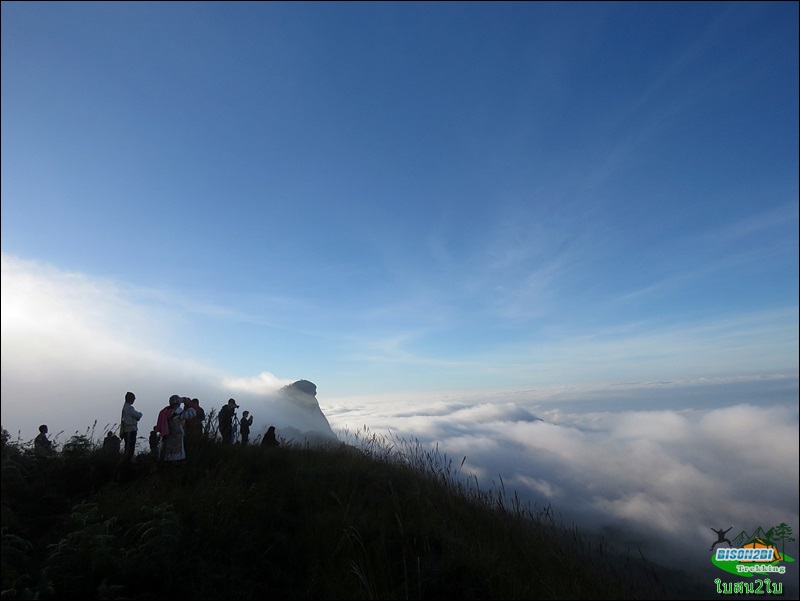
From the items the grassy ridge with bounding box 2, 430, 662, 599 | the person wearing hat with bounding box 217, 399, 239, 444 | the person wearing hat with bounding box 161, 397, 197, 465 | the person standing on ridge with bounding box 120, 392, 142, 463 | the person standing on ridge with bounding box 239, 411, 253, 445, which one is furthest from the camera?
the person standing on ridge with bounding box 239, 411, 253, 445

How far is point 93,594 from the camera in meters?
3.81

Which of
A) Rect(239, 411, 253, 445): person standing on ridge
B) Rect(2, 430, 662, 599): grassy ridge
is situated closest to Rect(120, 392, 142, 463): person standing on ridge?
Rect(2, 430, 662, 599): grassy ridge

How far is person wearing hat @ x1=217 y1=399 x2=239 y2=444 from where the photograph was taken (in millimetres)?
10859

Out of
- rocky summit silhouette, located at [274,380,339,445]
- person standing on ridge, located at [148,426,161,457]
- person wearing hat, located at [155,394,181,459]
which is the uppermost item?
person wearing hat, located at [155,394,181,459]

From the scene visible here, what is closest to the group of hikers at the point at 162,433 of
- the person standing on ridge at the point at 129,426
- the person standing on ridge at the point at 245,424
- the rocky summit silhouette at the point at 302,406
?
the person standing on ridge at the point at 129,426

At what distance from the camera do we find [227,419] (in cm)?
1184

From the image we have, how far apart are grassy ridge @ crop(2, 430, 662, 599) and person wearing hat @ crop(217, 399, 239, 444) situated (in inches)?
144

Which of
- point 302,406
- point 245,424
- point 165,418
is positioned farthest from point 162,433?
point 302,406

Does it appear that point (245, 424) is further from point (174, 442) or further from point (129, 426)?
point (174, 442)

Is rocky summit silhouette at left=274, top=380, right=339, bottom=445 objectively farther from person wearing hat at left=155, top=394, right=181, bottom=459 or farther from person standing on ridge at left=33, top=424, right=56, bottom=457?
person wearing hat at left=155, top=394, right=181, bottom=459

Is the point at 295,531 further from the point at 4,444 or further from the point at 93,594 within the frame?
the point at 4,444

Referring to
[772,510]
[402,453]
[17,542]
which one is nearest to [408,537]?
[402,453]

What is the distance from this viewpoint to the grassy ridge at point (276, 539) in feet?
12.6

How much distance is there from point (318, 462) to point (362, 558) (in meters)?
3.76
